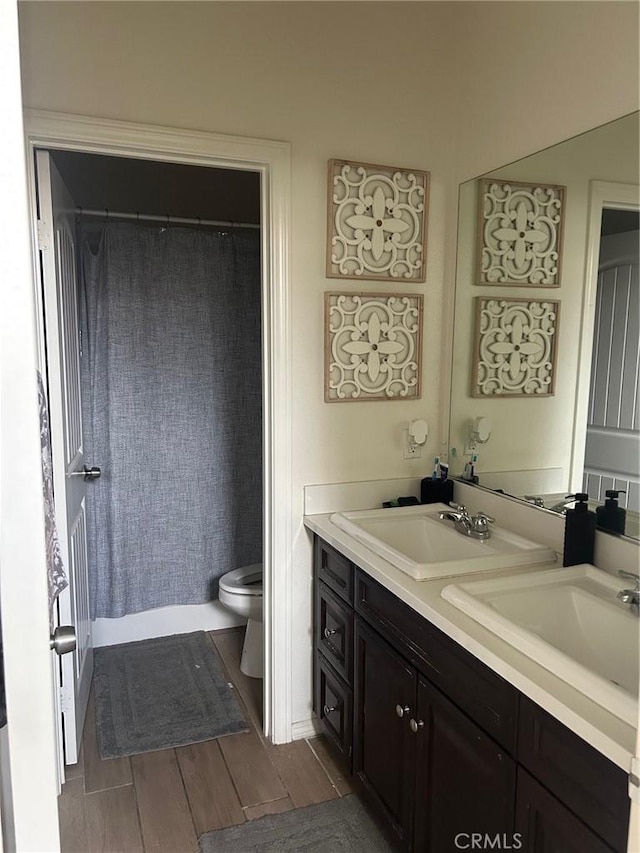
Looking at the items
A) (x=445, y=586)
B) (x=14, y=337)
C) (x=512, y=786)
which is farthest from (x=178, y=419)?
(x=14, y=337)

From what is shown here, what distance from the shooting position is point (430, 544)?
2100 mm

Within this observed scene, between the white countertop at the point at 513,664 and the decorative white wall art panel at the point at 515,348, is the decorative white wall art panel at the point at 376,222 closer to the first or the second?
the decorative white wall art panel at the point at 515,348

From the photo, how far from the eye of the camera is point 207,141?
1.99 metres

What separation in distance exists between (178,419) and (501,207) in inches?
70.3

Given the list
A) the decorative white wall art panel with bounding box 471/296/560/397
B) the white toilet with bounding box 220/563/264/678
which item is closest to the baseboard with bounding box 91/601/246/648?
the white toilet with bounding box 220/563/264/678

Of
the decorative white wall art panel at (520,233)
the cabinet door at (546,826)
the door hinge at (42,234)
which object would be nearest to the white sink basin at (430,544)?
the cabinet door at (546,826)

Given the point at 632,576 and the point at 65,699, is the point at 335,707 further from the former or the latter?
the point at 632,576

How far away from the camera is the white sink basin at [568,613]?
1336mm

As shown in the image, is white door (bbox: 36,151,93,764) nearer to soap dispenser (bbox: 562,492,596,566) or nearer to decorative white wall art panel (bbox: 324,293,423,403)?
decorative white wall art panel (bbox: 324,293,423,403)

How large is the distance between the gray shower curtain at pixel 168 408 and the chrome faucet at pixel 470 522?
1409 millimetres

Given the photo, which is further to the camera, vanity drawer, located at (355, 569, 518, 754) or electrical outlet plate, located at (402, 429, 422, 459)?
electrical outlet plate, located at (402, 429, 422, 459)

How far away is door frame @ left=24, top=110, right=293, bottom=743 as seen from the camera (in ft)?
6.16

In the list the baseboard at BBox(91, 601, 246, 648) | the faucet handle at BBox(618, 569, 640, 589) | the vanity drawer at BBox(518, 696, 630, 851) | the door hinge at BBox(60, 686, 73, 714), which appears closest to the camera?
the vanity drawer at BBox(518, 696, 630, 851)

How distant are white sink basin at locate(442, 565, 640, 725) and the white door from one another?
1350 mm
